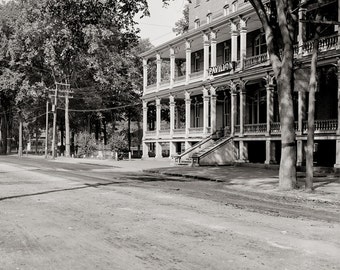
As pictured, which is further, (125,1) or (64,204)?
(125,1)

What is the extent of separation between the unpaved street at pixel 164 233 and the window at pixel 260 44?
21638mm

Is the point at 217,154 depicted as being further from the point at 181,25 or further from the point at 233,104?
the point at 181,25

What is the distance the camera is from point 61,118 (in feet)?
220

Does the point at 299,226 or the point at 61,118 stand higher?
the point at 61,118

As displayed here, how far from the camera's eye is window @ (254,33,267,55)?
32906mm

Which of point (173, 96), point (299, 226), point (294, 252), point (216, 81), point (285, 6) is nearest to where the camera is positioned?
point (294, 252)

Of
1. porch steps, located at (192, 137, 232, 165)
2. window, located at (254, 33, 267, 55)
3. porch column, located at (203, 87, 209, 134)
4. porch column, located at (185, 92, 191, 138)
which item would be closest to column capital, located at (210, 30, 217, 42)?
window, located at (254, 33, 267, 55)

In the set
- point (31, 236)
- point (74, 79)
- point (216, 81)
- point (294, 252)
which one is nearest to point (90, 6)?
point (31, 236)

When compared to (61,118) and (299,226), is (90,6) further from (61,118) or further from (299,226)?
(61,118)

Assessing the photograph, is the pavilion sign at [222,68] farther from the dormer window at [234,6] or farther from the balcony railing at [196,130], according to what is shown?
the dormer window at [234,6]

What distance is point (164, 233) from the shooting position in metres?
7.89

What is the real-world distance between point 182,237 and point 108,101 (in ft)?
177

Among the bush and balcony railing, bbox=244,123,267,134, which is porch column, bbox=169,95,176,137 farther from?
the bush

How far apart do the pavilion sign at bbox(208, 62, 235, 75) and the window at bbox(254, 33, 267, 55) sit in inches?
89.4
